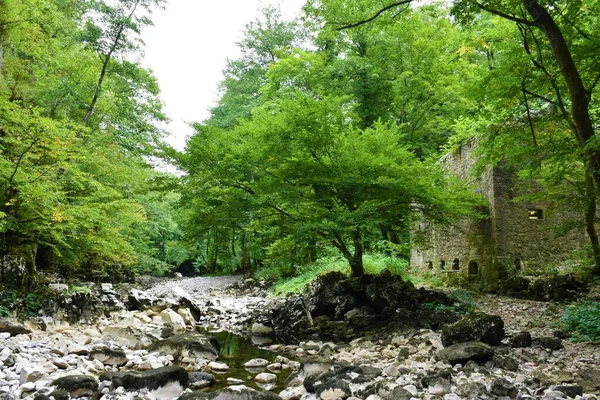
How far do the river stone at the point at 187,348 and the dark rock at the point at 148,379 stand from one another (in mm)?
1696

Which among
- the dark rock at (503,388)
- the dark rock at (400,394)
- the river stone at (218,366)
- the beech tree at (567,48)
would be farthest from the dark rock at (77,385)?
the beech tree at (567,48)

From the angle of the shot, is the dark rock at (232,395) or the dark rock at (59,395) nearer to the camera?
the dark rock at (59,395)

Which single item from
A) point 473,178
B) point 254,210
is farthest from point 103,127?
point 473,178

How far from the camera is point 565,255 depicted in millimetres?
10211

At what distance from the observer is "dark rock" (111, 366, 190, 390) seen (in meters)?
4.75

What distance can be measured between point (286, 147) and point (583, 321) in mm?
6122

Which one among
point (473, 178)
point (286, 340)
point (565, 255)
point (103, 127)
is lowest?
point (286, 340)

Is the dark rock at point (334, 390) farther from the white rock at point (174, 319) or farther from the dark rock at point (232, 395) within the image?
the white rock at point (174, 319)

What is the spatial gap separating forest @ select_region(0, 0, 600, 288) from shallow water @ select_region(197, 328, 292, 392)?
246cm

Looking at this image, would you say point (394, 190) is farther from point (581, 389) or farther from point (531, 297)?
point (581, 389)

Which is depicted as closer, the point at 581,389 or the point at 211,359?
the point at 581,389

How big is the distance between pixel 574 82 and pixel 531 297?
18.1ft

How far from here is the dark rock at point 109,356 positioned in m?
5.91

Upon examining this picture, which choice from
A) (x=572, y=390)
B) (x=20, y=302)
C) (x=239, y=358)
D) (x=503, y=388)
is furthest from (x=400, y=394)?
(x=20, y=302)
